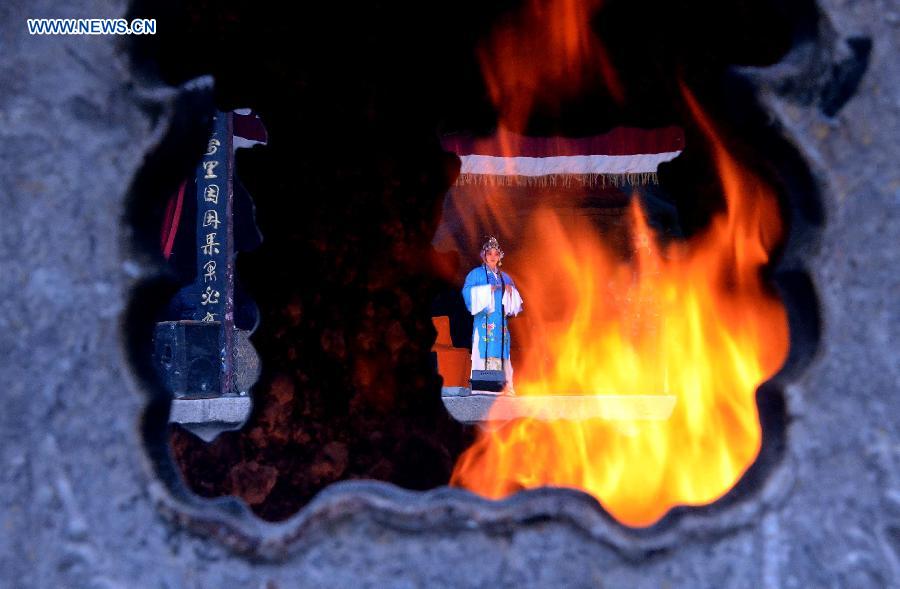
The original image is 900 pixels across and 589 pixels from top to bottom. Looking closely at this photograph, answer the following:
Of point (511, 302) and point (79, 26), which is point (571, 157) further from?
point (79, 26)

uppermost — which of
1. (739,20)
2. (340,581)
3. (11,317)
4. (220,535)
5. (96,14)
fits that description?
(739,20)

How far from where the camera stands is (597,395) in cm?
607

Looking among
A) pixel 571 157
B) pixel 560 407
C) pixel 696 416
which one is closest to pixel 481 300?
pixel 571 157

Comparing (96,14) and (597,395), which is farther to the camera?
(597,395)

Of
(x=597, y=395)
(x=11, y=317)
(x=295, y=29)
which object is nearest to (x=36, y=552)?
(x=11, y=317)

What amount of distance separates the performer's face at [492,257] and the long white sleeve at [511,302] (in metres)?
0.40

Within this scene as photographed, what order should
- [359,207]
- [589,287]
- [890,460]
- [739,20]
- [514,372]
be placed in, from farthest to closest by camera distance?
[589,287], [514,372], [359,207], [739,20], [890,460]

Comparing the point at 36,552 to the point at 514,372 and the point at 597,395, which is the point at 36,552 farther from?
the point at 514,372

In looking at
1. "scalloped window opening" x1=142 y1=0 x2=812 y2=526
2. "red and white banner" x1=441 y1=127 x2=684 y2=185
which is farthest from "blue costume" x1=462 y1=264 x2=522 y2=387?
"scalloped window opening" x1=142 y1=0 x2=812 y2=526

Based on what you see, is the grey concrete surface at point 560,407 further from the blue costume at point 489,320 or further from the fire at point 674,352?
the fire at point 674,352

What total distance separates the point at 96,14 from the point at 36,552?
1176mm

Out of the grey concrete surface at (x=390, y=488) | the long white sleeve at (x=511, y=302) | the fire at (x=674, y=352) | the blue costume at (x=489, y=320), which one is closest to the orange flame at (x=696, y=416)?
Answer: the fire at (x=674, y=352)

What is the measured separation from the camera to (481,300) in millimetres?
8273

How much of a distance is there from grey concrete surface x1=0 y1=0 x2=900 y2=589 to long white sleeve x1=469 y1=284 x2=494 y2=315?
6.82m
